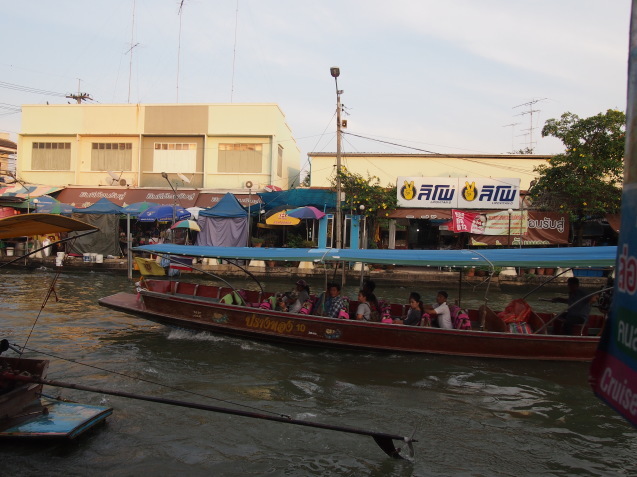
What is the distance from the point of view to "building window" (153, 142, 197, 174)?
24750 mm

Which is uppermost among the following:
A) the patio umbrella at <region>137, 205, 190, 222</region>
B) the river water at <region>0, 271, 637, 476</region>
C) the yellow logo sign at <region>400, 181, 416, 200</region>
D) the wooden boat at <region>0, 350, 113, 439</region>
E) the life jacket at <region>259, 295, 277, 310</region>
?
the yellow logo sign at <region>400, 181, 416, 200</region>

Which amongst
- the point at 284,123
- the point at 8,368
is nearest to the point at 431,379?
the point at 8,368

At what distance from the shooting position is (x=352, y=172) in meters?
21.7

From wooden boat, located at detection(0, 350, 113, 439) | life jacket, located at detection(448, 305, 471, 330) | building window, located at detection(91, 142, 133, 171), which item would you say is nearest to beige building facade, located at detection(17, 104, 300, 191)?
building window, located at detection(91, 142, 133, 171)

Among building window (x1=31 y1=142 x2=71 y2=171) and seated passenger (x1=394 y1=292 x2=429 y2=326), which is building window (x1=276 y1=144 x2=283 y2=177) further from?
seated passenger (x1=394 y1=292 x2=429 y2=326)

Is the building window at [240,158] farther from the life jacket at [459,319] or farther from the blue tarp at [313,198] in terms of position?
the life jacket at [459,319]

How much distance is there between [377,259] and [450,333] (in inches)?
70.5

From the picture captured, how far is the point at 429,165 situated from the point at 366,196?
3594 millimetres

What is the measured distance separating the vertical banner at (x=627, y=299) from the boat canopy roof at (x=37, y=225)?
506 centimetres

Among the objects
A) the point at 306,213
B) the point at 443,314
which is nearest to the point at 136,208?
the point at 306,213

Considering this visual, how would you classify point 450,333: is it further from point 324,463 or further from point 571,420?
point 324,463

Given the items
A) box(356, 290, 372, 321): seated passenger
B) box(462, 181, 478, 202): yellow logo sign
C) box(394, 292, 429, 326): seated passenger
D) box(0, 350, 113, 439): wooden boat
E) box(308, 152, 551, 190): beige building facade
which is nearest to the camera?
box(0, 350, 113, 439): wooden boat

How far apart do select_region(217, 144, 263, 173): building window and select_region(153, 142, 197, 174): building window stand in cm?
148

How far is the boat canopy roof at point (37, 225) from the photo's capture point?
5137 mm
